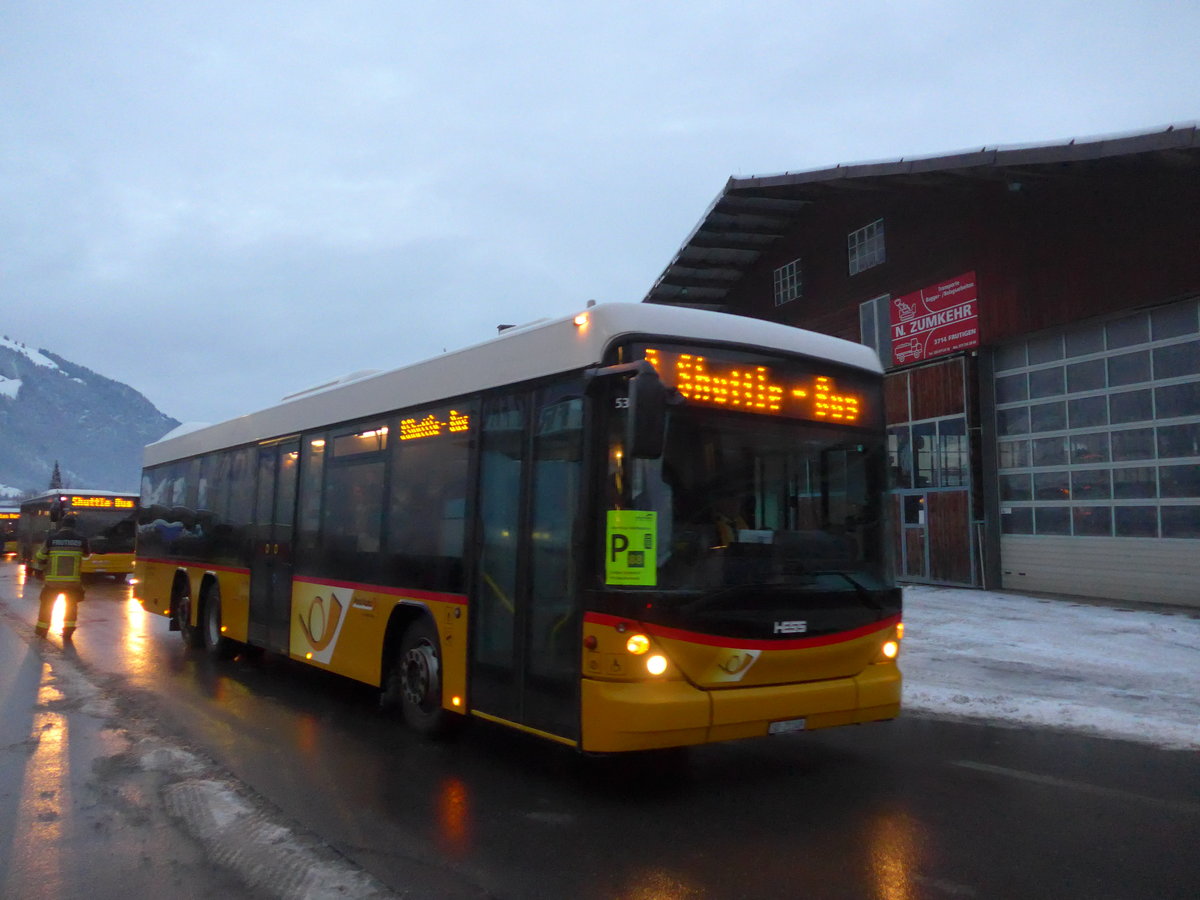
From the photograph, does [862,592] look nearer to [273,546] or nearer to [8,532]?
[273,546]

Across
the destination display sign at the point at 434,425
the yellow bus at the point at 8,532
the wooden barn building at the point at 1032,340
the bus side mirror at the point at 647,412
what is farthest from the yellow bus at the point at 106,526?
the bus side mirror at the point at 647,412

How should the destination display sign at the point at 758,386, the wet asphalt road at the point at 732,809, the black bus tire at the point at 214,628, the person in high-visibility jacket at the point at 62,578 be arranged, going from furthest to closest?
1. the person in high-visibility jacket at the point at 62,578
2. the black bus tire at the point at 214,628
3. the destination display sign at the point at 758,386
4. the wet asphalt road at the point at 732,809

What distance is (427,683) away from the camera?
7.04 meters

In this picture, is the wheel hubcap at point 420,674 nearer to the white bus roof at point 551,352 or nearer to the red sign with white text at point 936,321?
the white bus roof at point 551,352

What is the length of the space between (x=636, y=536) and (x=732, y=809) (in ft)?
5.64

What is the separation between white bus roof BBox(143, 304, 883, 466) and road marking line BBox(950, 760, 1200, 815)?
2863mm

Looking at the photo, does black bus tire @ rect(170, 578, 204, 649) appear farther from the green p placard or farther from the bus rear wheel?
the green p placard

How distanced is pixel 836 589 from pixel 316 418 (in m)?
5.58

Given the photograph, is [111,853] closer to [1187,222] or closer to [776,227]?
[1187,222]

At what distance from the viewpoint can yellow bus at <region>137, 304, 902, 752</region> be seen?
17.4 feet

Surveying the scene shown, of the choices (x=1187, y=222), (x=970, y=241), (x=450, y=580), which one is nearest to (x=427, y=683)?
(x=450, y=580)

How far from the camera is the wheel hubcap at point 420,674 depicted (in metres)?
7.03

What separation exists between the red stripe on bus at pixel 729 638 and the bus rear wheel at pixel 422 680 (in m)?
2.06

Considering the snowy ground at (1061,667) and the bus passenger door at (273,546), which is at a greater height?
the bus passenger door at (273,546)
